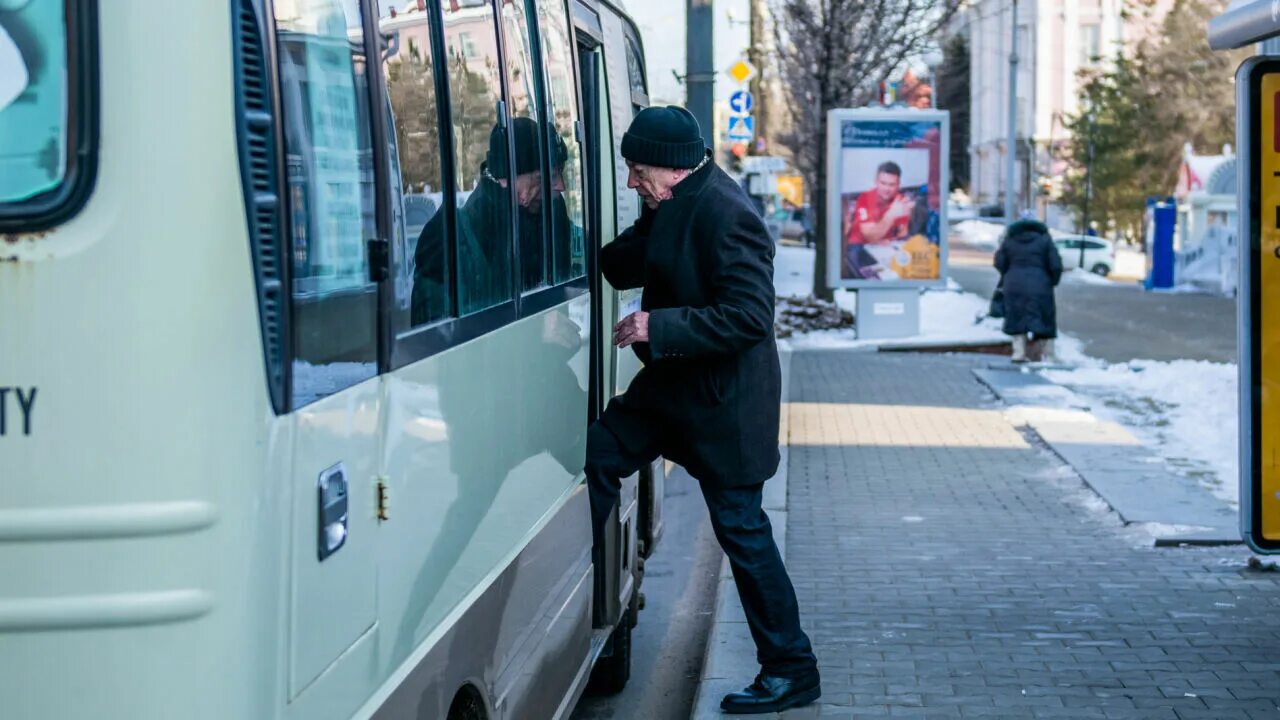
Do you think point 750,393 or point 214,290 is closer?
point 214,290

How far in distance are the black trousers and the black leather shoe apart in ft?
0.32

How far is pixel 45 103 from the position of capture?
2061 millimetres

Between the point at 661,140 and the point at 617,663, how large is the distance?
2237 mm

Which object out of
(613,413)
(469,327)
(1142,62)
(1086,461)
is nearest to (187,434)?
(469,327)

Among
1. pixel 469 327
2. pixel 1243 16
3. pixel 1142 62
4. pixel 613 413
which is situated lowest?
pixel 613 413

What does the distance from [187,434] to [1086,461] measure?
9499 mm

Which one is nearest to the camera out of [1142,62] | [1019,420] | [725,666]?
[725,666]

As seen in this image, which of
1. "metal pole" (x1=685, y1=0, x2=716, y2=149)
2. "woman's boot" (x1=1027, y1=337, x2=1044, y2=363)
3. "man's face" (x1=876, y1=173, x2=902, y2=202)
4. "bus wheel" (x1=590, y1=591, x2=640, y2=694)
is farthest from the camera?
"man's face" (x1=876, y1=173, x2=902, y2=202)

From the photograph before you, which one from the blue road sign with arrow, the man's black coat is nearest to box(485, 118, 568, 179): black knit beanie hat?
the man's black coat

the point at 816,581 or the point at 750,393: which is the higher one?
the point at 750,393

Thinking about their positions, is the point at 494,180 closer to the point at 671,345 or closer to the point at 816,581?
the point at 671,345

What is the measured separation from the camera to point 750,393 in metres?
4.82

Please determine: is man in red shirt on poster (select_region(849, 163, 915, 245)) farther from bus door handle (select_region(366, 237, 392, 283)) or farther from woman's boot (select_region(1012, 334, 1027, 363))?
bus door handle (select_region(366, 237, 392, 283))

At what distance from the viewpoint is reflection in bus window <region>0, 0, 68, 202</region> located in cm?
205
